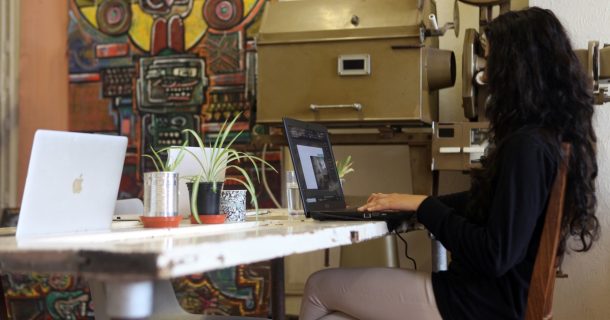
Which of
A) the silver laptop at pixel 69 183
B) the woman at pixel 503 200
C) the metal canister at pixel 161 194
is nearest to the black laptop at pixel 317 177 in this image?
the woman at pixel 503 200

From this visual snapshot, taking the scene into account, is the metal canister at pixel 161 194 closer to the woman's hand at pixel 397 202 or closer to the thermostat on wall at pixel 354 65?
the woman's hand at pixel 397 202

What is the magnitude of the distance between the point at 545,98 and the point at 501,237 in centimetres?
41

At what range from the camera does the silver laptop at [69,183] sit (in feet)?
4.67

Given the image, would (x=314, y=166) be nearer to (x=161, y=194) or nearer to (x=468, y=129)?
(x=161, y=194)

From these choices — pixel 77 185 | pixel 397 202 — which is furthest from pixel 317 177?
pixel 77 185

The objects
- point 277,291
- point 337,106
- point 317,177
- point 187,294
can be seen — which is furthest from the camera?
point 187,294

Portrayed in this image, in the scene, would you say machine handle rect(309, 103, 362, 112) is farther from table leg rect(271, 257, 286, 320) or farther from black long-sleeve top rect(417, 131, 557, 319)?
black long-sleeve top rect(417, 131, 557, 319)

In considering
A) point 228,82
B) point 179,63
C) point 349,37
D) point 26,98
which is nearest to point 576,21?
point 349,37

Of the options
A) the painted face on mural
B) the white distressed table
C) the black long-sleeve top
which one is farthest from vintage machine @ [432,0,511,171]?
the white distressed table

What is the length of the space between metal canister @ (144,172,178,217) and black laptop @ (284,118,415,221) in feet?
1.28

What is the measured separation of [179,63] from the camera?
13.4 feet

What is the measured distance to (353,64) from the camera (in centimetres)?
319

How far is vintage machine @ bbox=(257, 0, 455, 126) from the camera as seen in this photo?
3.13 m

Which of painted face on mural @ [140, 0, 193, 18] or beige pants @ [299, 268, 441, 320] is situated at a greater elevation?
painted face on mural @ [140, 0, 193, 18]
